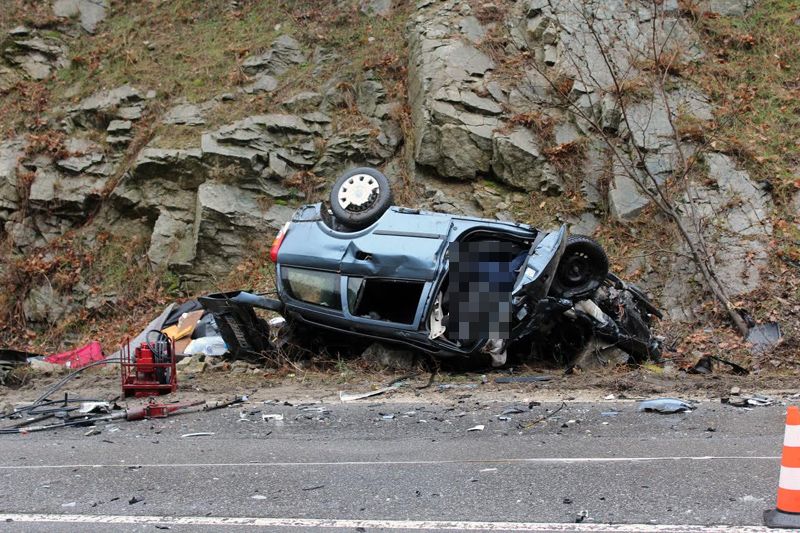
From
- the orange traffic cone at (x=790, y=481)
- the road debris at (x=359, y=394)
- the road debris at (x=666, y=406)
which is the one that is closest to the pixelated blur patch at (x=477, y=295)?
the road debris at (x=359, y=394)

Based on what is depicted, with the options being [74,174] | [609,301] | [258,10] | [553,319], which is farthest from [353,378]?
[258,10]

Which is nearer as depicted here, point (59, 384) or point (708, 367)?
point (708, 367)

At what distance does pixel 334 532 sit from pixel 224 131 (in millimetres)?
10988

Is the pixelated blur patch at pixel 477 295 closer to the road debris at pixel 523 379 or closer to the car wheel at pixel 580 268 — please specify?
the road debris at pixel 523 379

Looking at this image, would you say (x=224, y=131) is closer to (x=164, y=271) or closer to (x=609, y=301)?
(x=164, y=271)

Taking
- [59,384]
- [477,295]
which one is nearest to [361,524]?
[477,295]

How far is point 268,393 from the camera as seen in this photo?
8.14m

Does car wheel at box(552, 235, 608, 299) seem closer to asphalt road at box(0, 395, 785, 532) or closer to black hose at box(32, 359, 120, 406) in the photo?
asphalt road at box(0, 395, 785, 532)

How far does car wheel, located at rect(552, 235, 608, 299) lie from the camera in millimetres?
8266

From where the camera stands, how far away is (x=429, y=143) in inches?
515

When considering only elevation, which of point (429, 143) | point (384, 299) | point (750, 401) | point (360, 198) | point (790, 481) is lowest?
point (750, 401)

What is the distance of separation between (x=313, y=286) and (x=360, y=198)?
1.11 metres

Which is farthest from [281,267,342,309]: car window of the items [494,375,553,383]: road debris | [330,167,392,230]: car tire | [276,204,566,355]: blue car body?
[494,375,553,383]: road debris

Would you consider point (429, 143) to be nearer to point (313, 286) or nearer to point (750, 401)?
point (313, 286)
